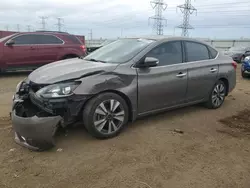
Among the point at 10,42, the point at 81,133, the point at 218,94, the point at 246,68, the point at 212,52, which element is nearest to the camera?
the point at 81,133

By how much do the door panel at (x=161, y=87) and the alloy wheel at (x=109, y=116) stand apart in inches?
16.7

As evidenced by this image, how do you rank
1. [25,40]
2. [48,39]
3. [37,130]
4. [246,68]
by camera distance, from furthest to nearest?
1. [246,68]
2. [48,39]
3. [25,40]
4. [37,130]

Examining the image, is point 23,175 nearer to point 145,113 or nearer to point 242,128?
point 145,113

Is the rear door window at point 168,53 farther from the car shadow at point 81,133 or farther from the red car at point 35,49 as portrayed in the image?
the red car at point 35,49

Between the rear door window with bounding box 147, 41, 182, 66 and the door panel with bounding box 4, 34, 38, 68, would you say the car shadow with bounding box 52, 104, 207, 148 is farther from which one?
the door panel with bounding box 4, 34, 38, 68

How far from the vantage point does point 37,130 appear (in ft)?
11.0

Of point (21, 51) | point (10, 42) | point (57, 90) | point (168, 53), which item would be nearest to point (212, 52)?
point (168, 53)

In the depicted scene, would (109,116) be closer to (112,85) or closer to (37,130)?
(112,85)

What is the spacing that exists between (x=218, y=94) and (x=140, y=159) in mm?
3036

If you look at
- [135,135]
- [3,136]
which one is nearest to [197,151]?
[135,135]

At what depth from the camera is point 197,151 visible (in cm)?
370

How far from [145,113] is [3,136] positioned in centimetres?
223

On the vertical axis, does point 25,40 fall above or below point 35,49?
above

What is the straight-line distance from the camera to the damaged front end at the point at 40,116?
337 centimetres
